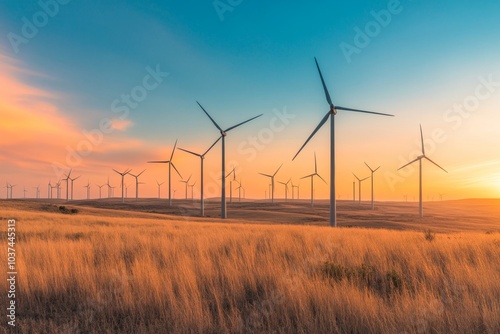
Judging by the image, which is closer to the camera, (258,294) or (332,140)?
(258,294)

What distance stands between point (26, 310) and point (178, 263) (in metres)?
4.18

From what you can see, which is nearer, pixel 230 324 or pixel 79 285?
pixel 230 324

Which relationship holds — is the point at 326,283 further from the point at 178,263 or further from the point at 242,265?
the point at 178,263

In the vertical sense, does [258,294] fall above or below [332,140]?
below

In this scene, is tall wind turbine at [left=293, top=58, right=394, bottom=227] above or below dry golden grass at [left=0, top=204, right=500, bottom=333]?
above

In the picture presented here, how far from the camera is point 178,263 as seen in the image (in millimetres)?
11227

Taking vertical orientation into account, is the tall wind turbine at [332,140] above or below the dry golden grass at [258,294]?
above

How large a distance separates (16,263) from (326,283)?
859 centimetres

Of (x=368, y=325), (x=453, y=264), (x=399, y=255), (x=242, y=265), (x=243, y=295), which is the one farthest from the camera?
(x=399, y=255)

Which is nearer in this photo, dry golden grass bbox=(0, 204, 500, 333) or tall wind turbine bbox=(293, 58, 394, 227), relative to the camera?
dry golden grass bbox=(0, 204, 500, 333)

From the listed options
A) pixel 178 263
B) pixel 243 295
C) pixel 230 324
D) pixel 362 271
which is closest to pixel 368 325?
pixel 230 324

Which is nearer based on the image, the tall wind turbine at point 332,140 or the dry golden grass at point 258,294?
the dry golden grass at point 258,294

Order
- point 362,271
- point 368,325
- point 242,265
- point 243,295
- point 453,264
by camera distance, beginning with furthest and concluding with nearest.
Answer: point 453,264 < point 242,265 < point 362,271 < point 243,295 < point 368,325

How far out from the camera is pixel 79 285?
9.04 m
